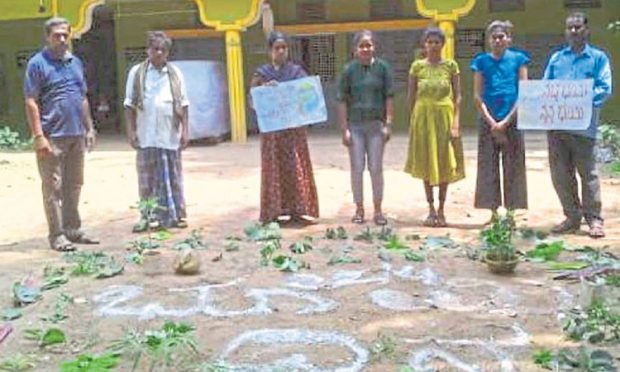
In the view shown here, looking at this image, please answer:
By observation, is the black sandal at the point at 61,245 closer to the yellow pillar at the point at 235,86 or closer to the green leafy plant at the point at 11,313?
the green leafy plant at the point at 11,313

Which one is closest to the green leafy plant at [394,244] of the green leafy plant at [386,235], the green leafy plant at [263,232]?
the green leafy plant at [386,235]

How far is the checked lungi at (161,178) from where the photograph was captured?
653 centimetres

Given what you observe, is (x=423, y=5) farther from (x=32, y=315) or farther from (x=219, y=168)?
(x=32, y=315)

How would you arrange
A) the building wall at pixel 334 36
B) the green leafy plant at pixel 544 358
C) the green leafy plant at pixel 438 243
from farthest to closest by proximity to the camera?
the building wall at pixel 334 36 → the green leafy plant at pixel 438 243 → the green leafy plant at pixel 544 358

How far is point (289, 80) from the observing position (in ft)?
21.6

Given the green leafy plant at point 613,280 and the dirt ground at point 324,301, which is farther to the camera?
the green leafy plant at point 613,280

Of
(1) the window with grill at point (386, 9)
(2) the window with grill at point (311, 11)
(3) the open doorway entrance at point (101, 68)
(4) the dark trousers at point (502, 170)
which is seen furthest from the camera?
(3) the open doorway entrance at point (101, 68)

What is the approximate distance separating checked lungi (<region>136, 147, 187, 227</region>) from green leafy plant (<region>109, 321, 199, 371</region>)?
2.68 metres

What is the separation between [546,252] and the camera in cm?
538

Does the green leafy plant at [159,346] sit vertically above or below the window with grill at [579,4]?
below

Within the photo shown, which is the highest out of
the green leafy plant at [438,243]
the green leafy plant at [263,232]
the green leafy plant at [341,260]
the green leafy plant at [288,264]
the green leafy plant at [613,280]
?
the green leafy plant at [613,280]

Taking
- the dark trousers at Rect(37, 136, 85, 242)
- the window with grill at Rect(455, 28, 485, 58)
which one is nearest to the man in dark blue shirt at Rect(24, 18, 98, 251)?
the dark trousers at Rect(37, 136, 85, 242)

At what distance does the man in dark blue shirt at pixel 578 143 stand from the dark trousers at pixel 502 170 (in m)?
0.25

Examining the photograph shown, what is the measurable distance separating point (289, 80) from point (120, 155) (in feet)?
23.6
